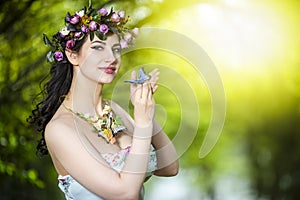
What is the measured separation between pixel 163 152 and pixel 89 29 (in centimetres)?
30

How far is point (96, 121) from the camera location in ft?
4.61

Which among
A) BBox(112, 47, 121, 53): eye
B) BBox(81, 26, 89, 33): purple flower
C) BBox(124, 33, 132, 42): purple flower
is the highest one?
BBox(81, 26, 89, 33): purple flower

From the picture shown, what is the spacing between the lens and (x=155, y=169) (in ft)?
4.74

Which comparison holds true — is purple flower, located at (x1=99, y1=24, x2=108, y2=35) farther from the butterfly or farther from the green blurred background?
the green blurred background

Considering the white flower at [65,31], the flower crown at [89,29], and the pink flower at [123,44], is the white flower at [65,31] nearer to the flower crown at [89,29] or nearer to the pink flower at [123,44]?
the flower crown at [89,29]

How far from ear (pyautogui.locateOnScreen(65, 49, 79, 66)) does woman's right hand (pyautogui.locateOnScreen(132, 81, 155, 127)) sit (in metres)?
0.21

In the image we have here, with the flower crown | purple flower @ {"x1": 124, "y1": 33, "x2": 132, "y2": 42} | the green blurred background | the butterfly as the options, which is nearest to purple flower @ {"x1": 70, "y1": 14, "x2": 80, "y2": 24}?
the flower crown

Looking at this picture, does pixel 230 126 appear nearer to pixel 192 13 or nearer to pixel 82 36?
pixel 192 13

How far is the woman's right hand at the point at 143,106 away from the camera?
126 cm

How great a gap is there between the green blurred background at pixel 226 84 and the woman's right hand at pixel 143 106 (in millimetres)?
2531

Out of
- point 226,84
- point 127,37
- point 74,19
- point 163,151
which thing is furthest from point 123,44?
point 226,84

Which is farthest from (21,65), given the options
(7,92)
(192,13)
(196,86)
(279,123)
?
(279,123)

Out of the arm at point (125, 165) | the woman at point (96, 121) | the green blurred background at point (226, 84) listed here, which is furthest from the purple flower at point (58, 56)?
the green blurred background at point (226, 84)

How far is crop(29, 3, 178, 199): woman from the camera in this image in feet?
4.22
